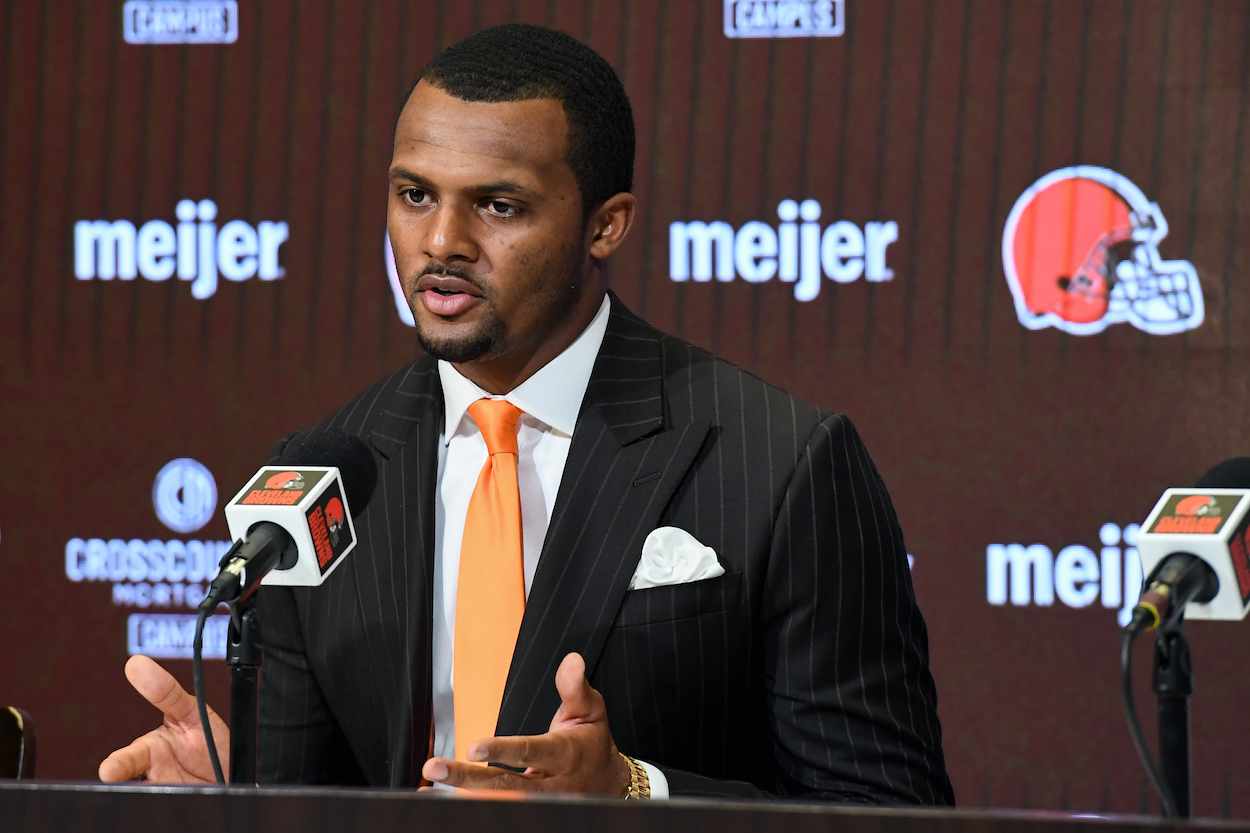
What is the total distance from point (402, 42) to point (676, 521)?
1.75m

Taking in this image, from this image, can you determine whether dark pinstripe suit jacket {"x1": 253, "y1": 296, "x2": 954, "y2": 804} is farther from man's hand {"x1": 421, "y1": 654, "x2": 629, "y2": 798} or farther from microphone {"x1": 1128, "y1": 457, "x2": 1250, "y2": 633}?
microphone {"x1": 1128, "y1": 457, "x2": 1250, "y2": 633}

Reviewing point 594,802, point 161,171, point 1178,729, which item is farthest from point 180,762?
point 161,171

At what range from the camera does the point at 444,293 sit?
1.66 m

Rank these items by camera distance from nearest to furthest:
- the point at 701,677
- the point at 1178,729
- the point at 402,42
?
the point at 1178,729, the point at 701,677, the point at 402,42

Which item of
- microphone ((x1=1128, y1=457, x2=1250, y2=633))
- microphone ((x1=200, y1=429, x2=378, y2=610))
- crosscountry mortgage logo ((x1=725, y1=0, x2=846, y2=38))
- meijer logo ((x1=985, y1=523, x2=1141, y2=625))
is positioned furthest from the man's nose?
meijer logo ((x1=985, y1=523, x2=1141, y2=625))

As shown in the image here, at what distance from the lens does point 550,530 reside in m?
1.67

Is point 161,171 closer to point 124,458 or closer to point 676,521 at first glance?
point 124,458

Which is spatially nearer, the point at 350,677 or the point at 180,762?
the point at 180,762

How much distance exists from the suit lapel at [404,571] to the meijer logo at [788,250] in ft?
3.86

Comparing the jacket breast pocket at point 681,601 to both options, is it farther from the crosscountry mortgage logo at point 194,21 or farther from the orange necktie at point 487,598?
the crosscountry mortgage logo at point 194,21

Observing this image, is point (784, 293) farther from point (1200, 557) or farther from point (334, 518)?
point (1200, 557)

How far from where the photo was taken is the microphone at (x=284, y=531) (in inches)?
46.7

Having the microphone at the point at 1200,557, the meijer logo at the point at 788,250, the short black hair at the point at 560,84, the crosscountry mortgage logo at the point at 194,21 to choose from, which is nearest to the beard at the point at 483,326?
the short black hair at the point at 560,84

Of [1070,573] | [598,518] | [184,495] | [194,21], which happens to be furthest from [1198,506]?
[194,21]
